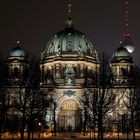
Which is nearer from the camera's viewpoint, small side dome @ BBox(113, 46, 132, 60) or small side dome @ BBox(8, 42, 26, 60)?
small side dome @ BBox(8, 42, 26, 60)

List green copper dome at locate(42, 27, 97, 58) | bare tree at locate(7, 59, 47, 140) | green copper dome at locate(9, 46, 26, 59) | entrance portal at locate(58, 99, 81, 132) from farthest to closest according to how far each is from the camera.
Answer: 1. green copper dome at locate(42, 27, 97, 58)
2. green copper dome at locate(9, 46, 26, 59)
3. entrance portal at locate(58, 99, 81, 132)
4. bare tree at locate(7, 59, 47, 140)

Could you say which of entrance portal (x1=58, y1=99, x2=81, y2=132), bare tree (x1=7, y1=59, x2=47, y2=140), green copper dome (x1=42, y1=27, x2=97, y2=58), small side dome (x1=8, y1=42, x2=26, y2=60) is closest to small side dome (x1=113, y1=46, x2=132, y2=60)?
green copper dome (x1=42, y1=27, x2=97, y2=58)

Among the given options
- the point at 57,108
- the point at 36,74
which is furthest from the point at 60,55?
the point at 36,74

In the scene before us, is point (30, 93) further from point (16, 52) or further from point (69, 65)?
point (69, 65)

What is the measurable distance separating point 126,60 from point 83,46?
18.8 metres

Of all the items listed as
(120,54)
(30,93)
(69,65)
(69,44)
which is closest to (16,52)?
(69,65)

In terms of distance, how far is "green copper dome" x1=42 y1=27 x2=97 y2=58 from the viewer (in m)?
146

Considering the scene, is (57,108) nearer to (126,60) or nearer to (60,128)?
(60,128)

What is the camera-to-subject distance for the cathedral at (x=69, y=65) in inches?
4946

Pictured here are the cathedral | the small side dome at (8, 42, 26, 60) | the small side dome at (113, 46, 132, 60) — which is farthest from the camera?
the small side dome at (113, 46, 132, 60)

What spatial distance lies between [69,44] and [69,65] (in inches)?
389

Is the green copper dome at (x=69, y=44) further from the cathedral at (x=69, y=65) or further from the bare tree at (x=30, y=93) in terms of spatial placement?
the bare tree at (x=30, y=93)

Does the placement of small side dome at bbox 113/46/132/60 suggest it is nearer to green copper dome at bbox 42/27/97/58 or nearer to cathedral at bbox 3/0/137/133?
cathedral at bbox 3/0/137/133

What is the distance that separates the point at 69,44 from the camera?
14738 cm
